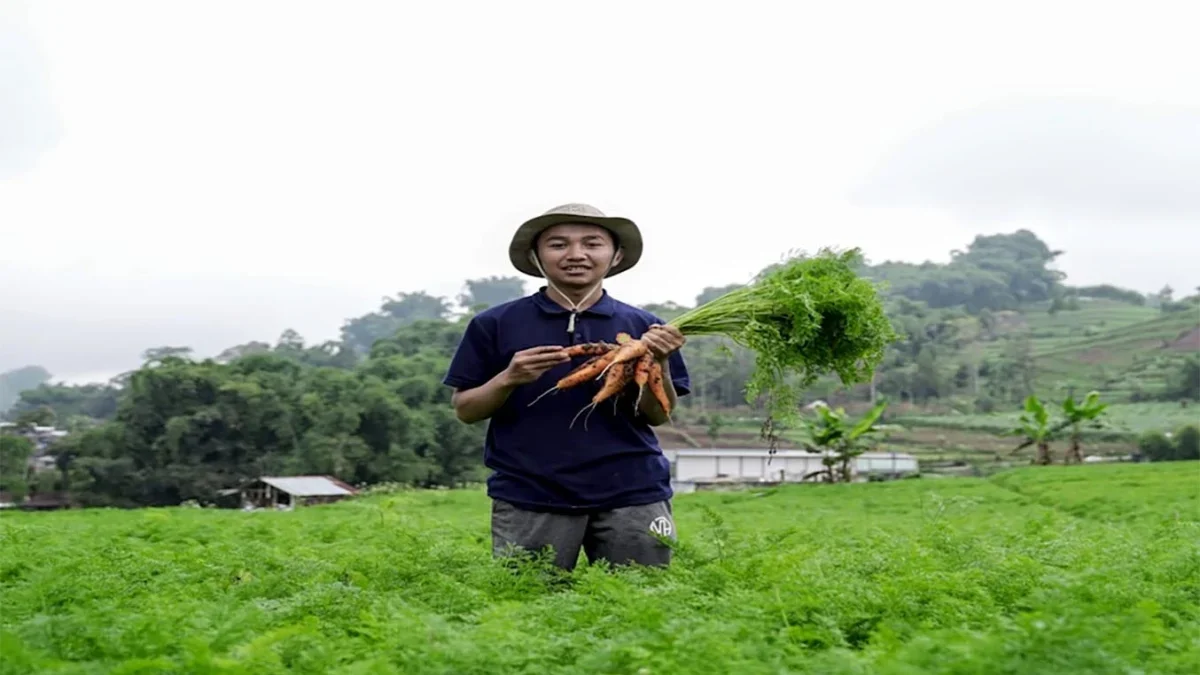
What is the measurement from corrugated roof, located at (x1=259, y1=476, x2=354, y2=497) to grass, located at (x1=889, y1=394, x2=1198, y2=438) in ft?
121

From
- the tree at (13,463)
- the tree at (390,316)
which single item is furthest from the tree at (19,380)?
the tree at (13,463)

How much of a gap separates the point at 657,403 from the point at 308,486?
118 feet

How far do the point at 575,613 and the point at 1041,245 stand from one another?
174449 millimetres

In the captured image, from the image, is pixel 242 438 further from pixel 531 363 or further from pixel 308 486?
pixel 531 363

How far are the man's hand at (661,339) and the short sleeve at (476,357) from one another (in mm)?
747

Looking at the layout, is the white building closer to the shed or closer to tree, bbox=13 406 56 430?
the shed

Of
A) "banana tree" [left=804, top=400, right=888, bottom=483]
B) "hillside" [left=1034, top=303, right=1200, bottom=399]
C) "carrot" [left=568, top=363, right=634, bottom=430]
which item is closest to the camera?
"carrot" [left=568, top=363, right=634, bottom=430]

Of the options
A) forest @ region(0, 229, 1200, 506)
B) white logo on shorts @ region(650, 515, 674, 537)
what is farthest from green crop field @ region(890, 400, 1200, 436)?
white logo on shorts @ region(650, 515, 674, 537)

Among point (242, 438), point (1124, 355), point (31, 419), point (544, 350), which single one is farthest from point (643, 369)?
point (1124, 355)

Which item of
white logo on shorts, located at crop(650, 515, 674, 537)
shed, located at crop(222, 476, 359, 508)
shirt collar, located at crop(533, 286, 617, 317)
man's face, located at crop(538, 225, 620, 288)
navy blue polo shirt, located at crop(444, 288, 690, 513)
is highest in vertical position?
man's face, located at crop(538, 225, 620, 288)

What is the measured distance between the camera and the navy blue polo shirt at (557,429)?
571cm

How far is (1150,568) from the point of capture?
570 centimetres

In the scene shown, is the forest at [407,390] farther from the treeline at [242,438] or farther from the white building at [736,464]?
the white building at [736,464]

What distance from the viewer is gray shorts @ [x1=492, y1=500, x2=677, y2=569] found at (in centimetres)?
573
